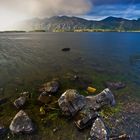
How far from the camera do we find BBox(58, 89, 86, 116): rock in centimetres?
1827

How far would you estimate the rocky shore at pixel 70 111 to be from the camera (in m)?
15.6

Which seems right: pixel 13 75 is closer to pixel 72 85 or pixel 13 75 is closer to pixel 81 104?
pixel 72 85

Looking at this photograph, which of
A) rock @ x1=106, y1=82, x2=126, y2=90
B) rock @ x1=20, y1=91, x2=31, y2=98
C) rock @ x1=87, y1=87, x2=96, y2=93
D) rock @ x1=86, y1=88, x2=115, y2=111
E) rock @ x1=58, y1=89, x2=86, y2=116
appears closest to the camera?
rock @ x1=58, y1=89, x2=86, y2=116

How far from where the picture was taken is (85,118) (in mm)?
16969

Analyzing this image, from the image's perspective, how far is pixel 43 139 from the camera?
15164 millimetres

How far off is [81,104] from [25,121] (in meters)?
6.82

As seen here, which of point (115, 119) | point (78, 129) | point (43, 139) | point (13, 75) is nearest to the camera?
point (43, 139)

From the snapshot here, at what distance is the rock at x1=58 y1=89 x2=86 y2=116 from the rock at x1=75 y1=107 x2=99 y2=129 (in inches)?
29.0

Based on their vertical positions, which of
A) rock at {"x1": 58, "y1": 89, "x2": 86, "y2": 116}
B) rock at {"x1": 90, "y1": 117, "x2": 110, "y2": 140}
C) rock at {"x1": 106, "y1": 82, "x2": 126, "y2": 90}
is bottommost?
rock at {"x1": 106, "y1": 82, "x2": 126, "y2": 90}

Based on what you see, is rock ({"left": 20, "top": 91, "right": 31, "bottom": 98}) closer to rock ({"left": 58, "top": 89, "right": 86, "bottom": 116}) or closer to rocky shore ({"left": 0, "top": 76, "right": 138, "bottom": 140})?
rocky shore ({"left": 0, "top": 76, "right": 138, "bottom": 140})

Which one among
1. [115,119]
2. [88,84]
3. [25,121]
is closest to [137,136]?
[115,119]

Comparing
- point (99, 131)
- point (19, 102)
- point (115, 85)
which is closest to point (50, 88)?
point (19, 102)

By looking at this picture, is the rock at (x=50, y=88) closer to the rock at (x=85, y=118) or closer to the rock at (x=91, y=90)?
the rock at (x=91, y=90)

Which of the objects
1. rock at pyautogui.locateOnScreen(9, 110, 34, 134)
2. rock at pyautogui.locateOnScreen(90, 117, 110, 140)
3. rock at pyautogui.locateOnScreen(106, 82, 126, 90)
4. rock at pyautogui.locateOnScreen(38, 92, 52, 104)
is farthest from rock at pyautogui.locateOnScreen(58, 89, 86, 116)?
rock at pyautogui.locateOnScreen(106, 82, 126, 90)
